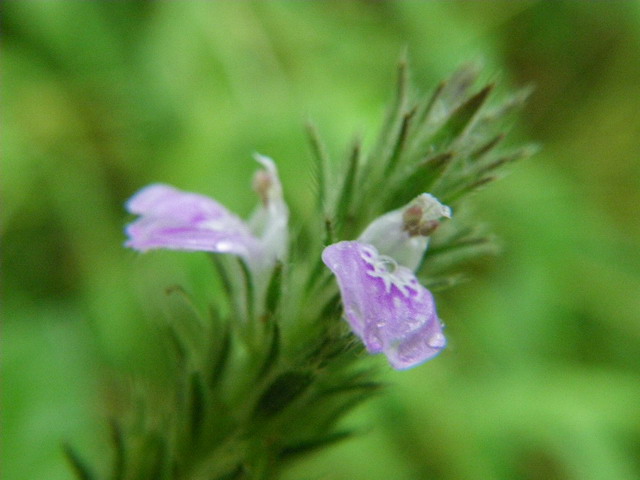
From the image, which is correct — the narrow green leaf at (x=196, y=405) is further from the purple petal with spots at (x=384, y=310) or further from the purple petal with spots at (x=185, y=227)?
the purple petal with spots at (x=384, y=310)

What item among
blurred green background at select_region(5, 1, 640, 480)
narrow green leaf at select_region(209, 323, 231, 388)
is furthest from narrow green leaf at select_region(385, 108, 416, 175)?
blurred green background at select_region(5, 1, 640, 480)

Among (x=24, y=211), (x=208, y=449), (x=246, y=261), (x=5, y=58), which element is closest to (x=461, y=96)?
(x=246, y=261)

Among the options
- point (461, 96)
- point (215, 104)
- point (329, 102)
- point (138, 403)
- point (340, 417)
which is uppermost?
point (215, 104)

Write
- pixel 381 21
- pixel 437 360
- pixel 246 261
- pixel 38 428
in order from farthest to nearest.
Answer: pixel 381 21
pixel 437 360
pixel 38 428
pixel 246 261

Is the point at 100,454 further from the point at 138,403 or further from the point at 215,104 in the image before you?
the point at 215,104

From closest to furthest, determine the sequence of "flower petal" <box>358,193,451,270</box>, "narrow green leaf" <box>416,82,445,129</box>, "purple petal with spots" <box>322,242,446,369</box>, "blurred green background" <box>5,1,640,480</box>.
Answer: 1. "purple petal with spots" <box>322,242,446,369</box>
2. "flower petal" <box>358,193,451,270</box>
3. "narrow green leaf" <box>416,82,445,129</box>
4. "blurred green background" <box>5,1,640,480</box>

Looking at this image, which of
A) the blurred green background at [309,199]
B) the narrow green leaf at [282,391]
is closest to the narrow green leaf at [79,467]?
the narrow green leaf at [282,391]

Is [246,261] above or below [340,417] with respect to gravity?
above

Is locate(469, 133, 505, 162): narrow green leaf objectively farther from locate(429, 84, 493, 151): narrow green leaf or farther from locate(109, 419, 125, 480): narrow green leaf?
locate(109, 419, 125, 480): narrow green leaf

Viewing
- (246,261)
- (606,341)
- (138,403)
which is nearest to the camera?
(246,261)
